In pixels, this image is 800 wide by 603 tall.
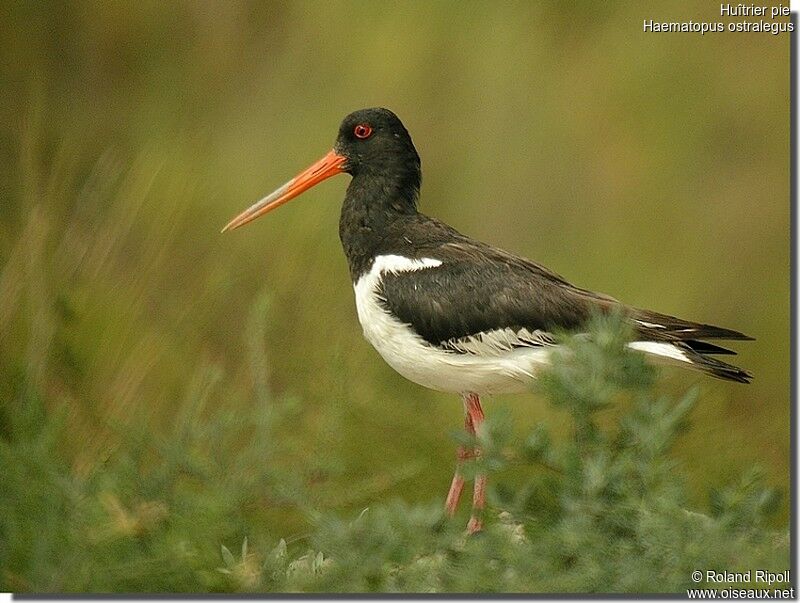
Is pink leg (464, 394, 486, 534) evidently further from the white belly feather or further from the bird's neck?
the bird's neck

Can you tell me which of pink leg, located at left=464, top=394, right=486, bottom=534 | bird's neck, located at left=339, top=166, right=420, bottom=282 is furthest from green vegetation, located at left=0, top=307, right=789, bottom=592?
bird's neck, located at left=339, top=166, right=420, bottom=282

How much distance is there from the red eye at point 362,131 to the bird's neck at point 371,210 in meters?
0.10

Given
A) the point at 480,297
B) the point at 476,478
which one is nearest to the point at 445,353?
the point at 480,297

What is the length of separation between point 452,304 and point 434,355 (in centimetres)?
13

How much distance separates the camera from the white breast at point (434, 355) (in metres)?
2.96

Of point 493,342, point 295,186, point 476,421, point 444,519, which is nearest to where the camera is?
point 444,519

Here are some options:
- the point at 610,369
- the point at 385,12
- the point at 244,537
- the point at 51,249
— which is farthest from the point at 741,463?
the point at 51,249

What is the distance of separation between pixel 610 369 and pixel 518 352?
69cm

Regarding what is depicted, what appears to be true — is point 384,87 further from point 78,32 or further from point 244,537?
point 244,537

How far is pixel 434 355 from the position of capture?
2990 mm

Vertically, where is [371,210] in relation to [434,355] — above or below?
above

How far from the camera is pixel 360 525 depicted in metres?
2.20

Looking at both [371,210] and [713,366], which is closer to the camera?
[713,366]

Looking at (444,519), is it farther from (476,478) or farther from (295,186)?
(295,186)
